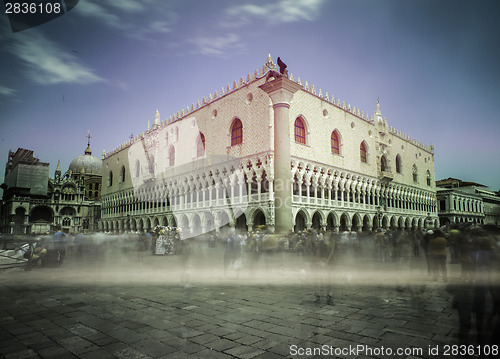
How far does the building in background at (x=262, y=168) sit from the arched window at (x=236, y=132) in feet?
0.31

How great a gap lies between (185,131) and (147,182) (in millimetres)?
9876

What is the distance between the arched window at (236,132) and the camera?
28.5 m

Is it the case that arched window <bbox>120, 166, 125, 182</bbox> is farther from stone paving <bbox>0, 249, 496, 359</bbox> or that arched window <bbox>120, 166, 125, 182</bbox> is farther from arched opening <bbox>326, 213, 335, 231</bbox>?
stone paving <bbox>0, 249, 496, 359</bbox>

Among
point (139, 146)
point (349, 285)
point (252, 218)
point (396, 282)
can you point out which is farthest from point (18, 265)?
point (139, 146)

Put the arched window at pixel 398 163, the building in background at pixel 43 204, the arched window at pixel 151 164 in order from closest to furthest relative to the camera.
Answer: the arched window at pixel 151 164
the arched window at pixel 398 163
the building in background at pixel 43 204

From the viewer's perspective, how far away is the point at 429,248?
705 centimetres

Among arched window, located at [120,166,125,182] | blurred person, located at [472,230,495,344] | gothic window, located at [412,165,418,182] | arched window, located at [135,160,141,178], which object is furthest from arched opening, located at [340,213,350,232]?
arched window, located at [120,166,125,182]

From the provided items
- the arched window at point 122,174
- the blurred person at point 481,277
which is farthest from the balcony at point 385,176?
the arched window at point 122,174

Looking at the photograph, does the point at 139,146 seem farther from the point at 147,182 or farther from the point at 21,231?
the point at 21,231

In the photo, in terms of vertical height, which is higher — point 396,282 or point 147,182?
point 147,182

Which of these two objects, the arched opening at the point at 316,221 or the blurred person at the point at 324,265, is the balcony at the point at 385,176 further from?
the blurred person at the point at 324,265

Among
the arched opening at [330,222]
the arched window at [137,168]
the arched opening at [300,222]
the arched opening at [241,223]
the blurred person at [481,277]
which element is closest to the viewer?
the blurred person at [481,277]

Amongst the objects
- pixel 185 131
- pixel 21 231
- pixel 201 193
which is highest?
pixel 185 131

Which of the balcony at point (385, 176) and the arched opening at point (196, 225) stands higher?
the balcony at point (385, 176)
